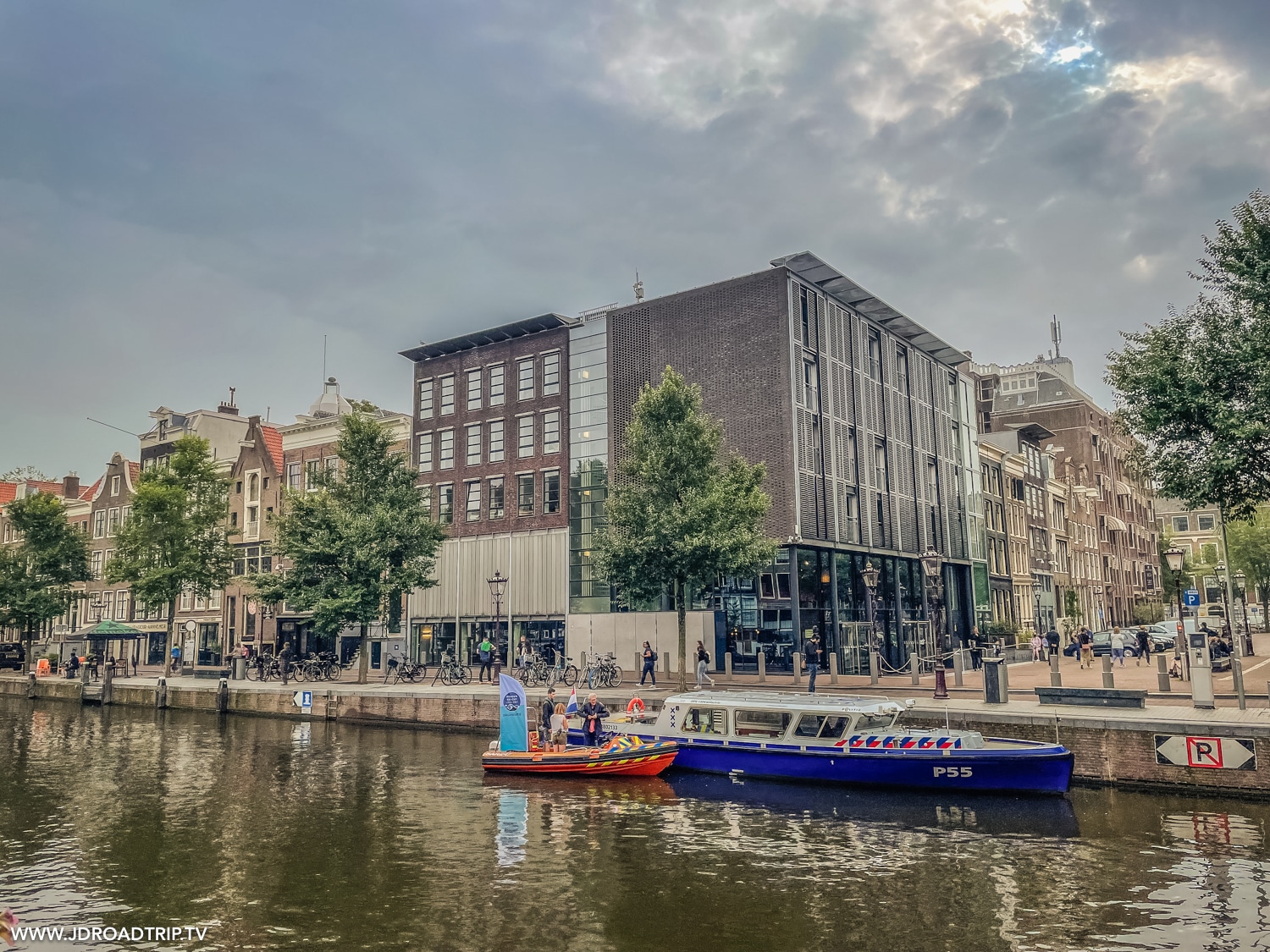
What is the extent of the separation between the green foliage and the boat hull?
8502mm

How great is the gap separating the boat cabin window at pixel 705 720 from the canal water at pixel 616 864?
1319 millimetres

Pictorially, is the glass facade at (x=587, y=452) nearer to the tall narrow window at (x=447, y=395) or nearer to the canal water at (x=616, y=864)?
the tall narrow window at (x=447, y=395)

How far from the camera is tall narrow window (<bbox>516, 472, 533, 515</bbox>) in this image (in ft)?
171

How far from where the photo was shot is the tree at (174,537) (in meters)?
52.6

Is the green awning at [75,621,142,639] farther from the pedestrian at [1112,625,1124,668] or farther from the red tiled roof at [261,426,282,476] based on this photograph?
the pedestrian at [1112,625,1124,668]

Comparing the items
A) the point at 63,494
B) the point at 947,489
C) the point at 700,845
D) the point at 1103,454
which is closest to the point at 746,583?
the point at 947,489

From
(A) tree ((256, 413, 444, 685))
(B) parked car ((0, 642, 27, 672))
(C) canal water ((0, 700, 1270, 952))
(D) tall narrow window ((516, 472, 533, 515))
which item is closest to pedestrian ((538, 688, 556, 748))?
(C) canal water ((0, 700, 1270, 952))

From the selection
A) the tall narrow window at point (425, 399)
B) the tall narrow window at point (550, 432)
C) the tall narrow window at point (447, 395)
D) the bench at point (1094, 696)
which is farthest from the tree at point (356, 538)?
the bench at point (1094, 696)

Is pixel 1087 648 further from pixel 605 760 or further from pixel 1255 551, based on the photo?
pixel 1255 551

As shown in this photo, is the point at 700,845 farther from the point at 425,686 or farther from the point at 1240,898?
the point at 425,686

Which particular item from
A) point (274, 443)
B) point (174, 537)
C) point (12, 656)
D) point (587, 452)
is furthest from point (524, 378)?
point (12, 656)

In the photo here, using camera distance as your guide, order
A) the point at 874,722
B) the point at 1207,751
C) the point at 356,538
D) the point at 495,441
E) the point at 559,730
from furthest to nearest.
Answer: the point at 495,441 < the point at 356,538 < the point at 559,730 < the point at 874,722 < the point at 1207,751

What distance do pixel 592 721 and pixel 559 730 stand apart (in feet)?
4.03

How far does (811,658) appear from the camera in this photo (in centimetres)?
3978
